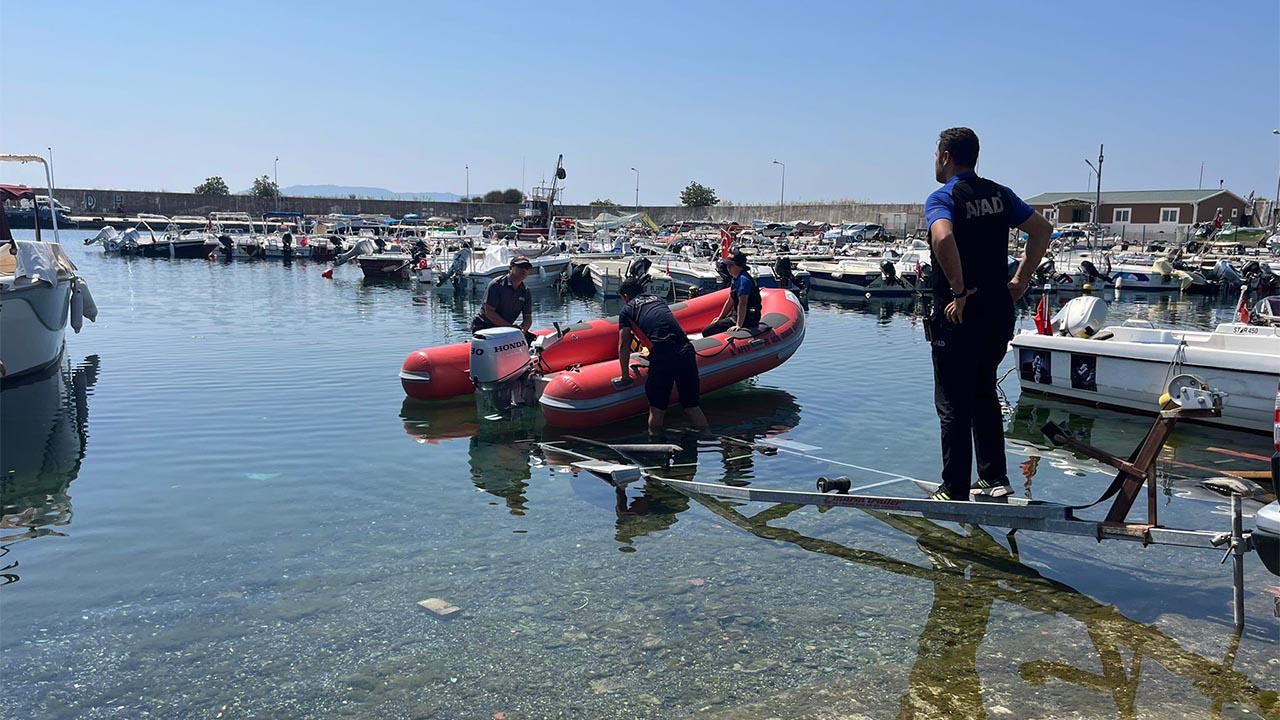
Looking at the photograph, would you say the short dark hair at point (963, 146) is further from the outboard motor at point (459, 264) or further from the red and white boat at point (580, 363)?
the outboard motor at point (459, 264)

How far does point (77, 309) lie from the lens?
48.0 ft

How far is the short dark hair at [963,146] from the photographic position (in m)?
5.01

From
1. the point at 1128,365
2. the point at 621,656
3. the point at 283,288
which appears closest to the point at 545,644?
the point at 621,656

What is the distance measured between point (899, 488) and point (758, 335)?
12.7 ft

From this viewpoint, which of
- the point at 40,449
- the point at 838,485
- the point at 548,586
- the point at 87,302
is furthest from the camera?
the point at 87,302

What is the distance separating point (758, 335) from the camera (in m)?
10.8

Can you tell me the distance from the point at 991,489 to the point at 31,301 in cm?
1291

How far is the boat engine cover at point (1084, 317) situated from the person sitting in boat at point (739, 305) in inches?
160

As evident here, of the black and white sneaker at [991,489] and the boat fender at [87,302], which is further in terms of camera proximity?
the boat fender at [87,302]

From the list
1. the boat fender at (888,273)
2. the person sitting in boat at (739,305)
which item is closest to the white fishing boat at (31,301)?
the person sitting in boat at (739,305)

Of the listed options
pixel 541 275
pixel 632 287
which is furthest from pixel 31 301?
A: pixel 541 275

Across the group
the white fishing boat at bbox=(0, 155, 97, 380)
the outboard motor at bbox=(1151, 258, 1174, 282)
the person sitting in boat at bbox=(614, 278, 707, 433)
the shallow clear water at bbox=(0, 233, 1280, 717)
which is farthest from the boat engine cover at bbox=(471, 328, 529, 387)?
the outboard motor at bbox=(1151, 258, 1174, 282)

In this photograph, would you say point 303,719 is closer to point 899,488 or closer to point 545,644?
point 545,644

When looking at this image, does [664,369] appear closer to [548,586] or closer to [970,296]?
[548,586]
